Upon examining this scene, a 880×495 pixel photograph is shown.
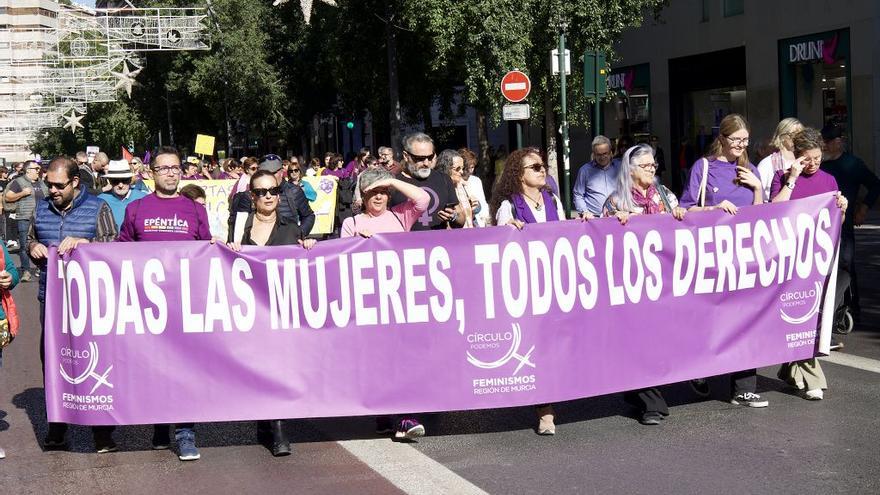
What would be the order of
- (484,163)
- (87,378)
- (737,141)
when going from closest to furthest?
(87,378), (737,141), (484,163)

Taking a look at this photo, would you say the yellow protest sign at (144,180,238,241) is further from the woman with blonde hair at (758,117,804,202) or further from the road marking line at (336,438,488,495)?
the road marking line at (336,438,488,495)

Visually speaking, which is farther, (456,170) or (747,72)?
(747,72)

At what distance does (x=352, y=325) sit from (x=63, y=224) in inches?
77.7

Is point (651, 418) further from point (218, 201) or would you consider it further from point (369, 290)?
point (218, 201)

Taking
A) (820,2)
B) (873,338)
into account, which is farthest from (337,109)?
(873,338)

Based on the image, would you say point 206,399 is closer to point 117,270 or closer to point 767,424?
point 117,270

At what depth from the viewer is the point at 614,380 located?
26.8 feet

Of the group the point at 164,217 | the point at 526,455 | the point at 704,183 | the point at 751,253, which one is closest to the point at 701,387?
the point at 751,253

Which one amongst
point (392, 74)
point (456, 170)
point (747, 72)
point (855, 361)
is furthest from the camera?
point (392, 74)

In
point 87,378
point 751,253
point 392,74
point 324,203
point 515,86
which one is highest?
point 392,74

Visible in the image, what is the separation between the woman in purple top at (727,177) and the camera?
9000mm

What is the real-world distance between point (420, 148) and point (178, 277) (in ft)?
6.43

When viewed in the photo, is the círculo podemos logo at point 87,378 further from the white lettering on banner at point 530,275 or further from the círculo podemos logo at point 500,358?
the white lettering on banner at point 530,275

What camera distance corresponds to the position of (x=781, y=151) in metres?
10.8
